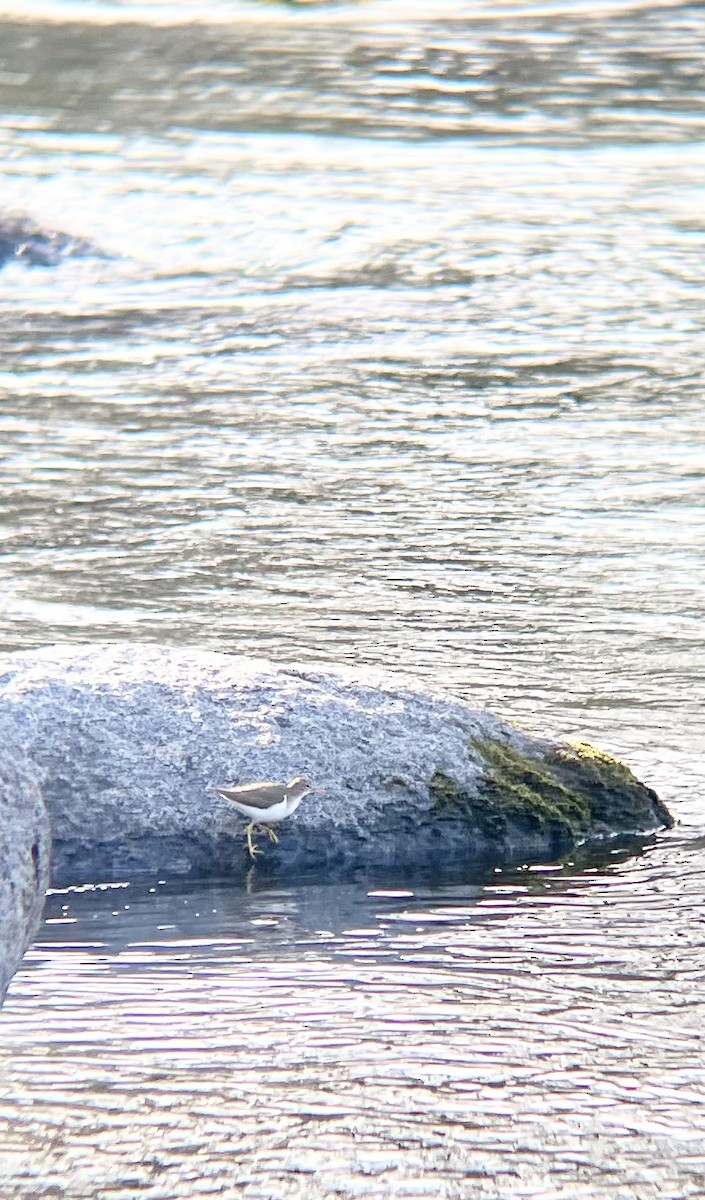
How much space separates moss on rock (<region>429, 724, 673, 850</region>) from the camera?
7.51 meters

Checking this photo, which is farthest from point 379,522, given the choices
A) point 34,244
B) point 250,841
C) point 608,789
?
point 34,244

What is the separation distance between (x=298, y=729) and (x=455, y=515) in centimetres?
455

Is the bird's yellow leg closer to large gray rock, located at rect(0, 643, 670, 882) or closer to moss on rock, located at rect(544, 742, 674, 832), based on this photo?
large gray rock, located at rect(0, 643, 670, 882)

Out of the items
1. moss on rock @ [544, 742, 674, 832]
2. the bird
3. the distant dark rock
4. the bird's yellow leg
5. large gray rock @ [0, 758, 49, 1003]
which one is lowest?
the distant dark rock

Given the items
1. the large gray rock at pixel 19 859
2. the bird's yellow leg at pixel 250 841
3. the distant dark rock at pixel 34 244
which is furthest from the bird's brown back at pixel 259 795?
the distant dark rock at pixel 34 244

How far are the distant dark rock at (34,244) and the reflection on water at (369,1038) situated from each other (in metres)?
11.8

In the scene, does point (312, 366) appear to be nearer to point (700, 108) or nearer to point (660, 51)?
point (700, 108)

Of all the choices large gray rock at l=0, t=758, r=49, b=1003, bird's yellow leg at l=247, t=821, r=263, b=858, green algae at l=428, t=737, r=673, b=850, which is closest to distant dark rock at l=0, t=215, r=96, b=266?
green algae at l=428, t=737, r=673, b=850

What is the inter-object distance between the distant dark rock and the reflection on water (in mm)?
11802

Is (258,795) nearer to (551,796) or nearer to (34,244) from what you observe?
(551,796)

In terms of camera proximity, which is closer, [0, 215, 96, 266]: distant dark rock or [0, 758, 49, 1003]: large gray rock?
[0, 758, 49, 1003]: large gray rock

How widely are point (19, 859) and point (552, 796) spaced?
2566mm

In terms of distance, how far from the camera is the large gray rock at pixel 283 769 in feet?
23.9

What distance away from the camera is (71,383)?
14.6 metres
